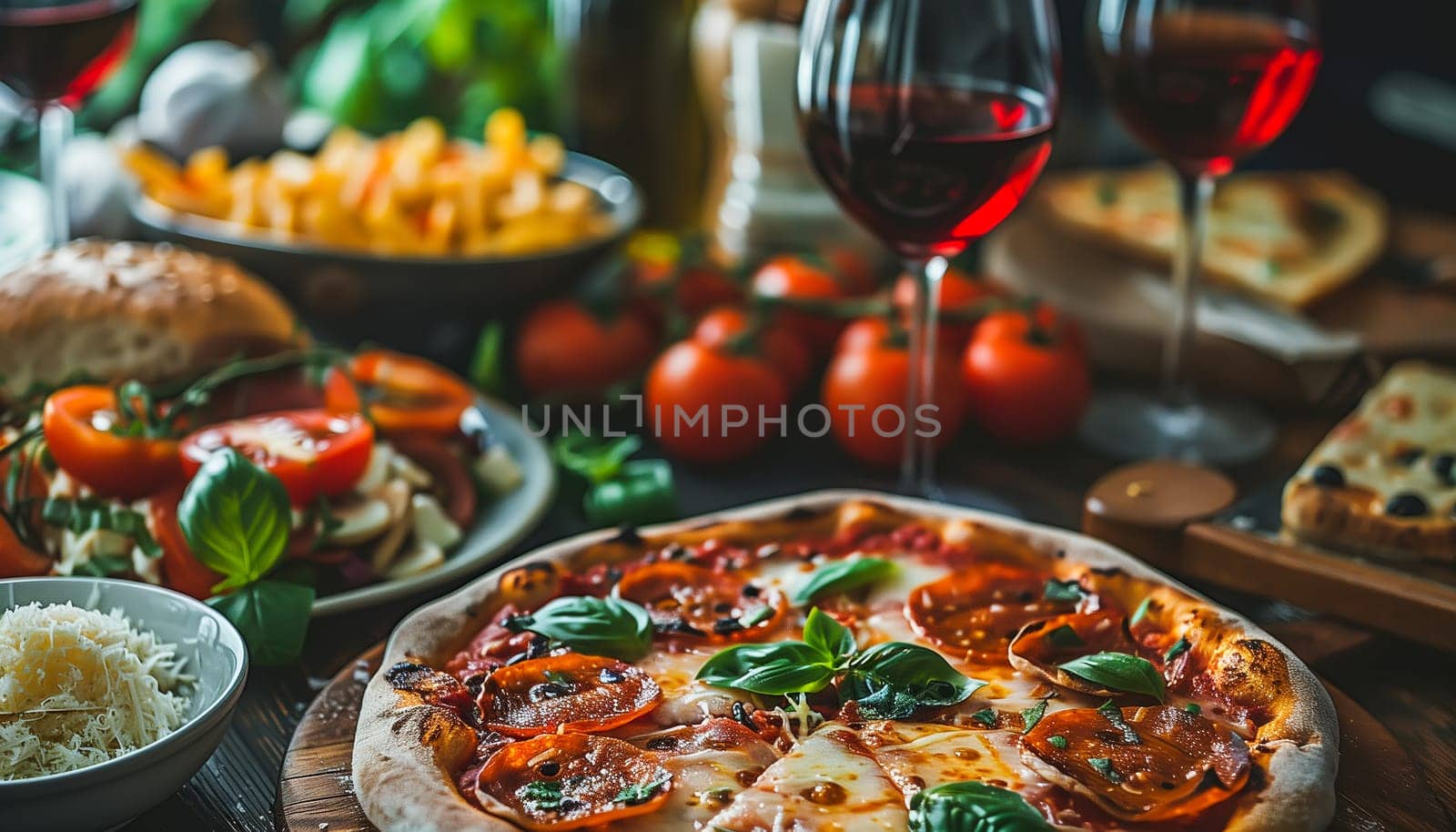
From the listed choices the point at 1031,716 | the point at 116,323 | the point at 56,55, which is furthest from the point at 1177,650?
the point at 56,55

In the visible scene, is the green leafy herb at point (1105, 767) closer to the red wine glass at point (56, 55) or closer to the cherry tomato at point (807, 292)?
the cherry tomato at point (807, 292)

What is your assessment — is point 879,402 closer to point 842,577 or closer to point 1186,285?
point 1186,285

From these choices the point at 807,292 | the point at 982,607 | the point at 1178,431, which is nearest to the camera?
the point at 982,607

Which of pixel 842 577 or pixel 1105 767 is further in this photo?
pixel 842 577

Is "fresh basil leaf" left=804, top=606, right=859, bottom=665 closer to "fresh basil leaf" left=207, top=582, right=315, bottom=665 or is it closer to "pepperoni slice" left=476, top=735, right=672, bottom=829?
"pepperoni slice" left=476, top=735, right=672, bottom=829

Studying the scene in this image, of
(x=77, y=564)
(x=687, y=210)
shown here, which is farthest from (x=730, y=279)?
(x=77, y=564)

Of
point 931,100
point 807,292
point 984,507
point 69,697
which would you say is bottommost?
point 984,507

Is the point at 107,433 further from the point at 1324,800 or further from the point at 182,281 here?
the point at 1324,800
